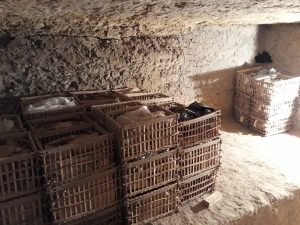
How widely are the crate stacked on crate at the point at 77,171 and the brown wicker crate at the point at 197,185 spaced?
0.60m

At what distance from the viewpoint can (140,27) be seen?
9.53ft

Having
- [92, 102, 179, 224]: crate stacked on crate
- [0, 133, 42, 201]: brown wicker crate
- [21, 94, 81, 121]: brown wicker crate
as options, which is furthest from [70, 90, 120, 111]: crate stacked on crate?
[0, 133, 42, 201]: brown wicker crate

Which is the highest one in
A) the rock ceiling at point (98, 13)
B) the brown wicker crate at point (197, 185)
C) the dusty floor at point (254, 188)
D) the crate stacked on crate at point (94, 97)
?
the rock ceiling at point (98, 13)

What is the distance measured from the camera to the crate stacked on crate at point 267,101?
3.60 meters

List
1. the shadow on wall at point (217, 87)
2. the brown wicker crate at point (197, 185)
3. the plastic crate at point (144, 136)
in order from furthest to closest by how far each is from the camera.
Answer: the shadow on wall at point (217, 87)
the brown wicker crate at point (197, 185)
the plastic crate at point (144, 136)

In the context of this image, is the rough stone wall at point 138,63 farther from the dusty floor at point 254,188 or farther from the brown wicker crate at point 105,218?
the brown wicker crate at point 105,218

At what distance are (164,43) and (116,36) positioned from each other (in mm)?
707

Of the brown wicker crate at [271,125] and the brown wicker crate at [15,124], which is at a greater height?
the brown wicker crate at [15,124]

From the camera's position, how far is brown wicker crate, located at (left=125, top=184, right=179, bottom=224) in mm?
2033

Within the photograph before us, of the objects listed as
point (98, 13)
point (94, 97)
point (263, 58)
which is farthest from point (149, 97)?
point (263, 58)

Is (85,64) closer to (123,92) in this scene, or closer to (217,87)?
(123,92)

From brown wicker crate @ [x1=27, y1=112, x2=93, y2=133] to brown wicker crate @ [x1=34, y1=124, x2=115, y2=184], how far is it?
0.39ft

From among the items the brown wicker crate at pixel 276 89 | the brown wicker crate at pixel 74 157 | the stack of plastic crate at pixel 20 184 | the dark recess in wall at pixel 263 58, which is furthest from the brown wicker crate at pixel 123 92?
the dark recess in wall at pixel 263 58

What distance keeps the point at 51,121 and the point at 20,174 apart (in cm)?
66
